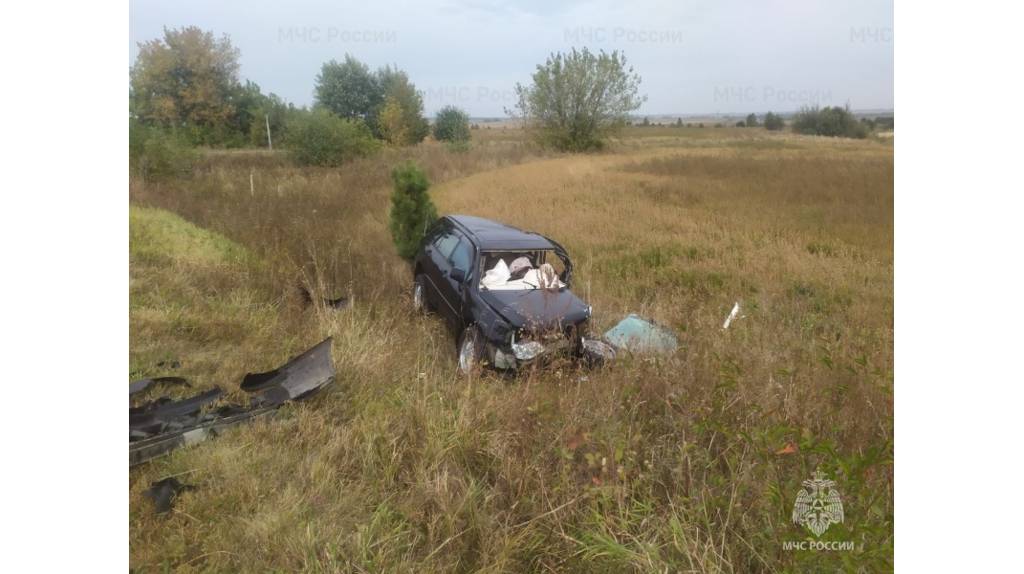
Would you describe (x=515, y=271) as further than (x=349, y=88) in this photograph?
No

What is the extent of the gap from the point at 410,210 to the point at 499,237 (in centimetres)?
448

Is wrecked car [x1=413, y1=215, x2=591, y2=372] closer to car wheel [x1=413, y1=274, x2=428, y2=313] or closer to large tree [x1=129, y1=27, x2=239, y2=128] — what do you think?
car wheel [x1=413, y1=274, x2=428, y2=313]

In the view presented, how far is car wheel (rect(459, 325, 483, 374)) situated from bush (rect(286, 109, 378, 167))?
2214cm

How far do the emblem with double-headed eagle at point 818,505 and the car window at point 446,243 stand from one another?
5199 mm

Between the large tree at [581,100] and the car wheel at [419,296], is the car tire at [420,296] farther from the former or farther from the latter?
the large tree at [581,100]

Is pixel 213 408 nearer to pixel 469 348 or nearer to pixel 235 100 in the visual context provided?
pixel 469 348

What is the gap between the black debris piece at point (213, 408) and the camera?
372 centimetres

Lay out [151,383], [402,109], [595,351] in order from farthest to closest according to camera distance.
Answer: [402,109] < [595,351] < [151,383]

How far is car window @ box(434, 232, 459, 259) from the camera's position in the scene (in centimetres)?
726

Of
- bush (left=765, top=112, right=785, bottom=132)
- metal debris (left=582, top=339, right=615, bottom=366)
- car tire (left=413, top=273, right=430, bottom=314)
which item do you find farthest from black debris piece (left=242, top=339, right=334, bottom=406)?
bush (left=765, top=112, right=785, bottom=132)

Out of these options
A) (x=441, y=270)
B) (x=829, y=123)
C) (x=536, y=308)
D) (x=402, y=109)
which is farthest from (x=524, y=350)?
(x=829, y=123)

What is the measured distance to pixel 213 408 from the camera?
431 centimetres

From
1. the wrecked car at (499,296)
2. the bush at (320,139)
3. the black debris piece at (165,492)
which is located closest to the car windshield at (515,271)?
the wrecked car at (499,296)

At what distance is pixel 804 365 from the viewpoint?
4.49 metres
